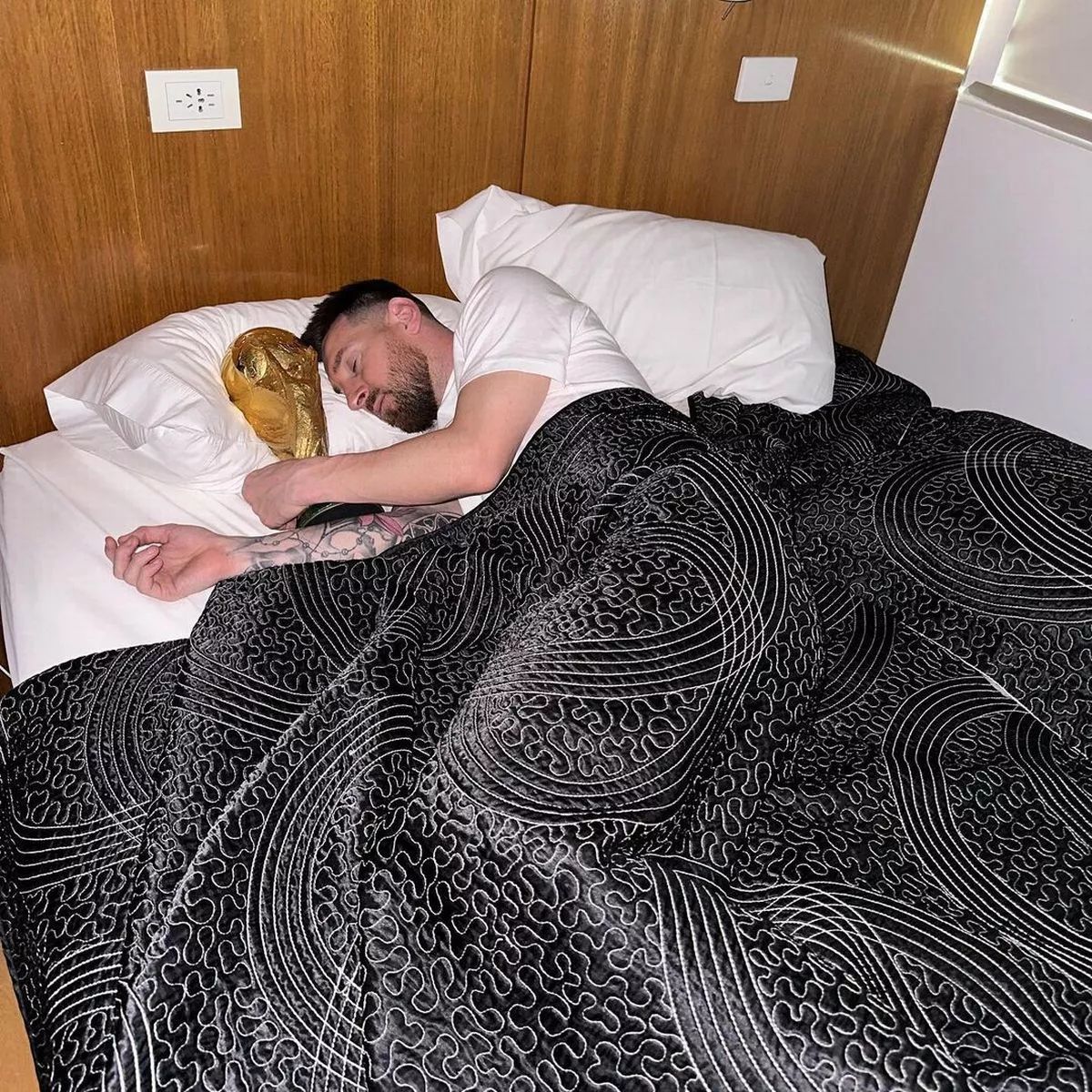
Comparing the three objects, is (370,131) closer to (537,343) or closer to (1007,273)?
(537,343)

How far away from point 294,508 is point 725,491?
67cm

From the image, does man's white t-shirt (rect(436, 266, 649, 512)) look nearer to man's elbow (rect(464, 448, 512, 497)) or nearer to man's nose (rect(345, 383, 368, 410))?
man's elbow (rect(464, 448, 512, 497))

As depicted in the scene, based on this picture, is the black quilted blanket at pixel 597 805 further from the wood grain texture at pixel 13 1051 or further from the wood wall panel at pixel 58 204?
the wood wall panel at pixel 58 204

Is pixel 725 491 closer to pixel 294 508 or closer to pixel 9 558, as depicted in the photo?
pixel 294 508

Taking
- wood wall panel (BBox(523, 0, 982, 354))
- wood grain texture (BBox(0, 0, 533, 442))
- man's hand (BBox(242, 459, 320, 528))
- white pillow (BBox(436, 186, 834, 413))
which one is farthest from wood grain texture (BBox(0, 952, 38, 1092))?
wood wall panel (BBox(523, 0, 982, 354))

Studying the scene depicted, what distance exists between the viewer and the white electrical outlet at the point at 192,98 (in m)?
1.50

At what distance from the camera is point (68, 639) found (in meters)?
1.28

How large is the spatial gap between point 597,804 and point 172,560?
75cm

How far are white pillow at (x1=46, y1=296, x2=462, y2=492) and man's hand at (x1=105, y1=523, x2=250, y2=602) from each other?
162 mm

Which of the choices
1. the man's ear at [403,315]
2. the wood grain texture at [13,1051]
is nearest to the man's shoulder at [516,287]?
the man's ear at [403,315]

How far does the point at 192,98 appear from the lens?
1.53 metres

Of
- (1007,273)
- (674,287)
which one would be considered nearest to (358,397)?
(674,287)

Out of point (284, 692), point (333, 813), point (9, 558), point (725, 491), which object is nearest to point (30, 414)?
point (9, 558)

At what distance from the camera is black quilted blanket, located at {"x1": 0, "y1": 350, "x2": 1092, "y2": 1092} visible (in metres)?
0.83
